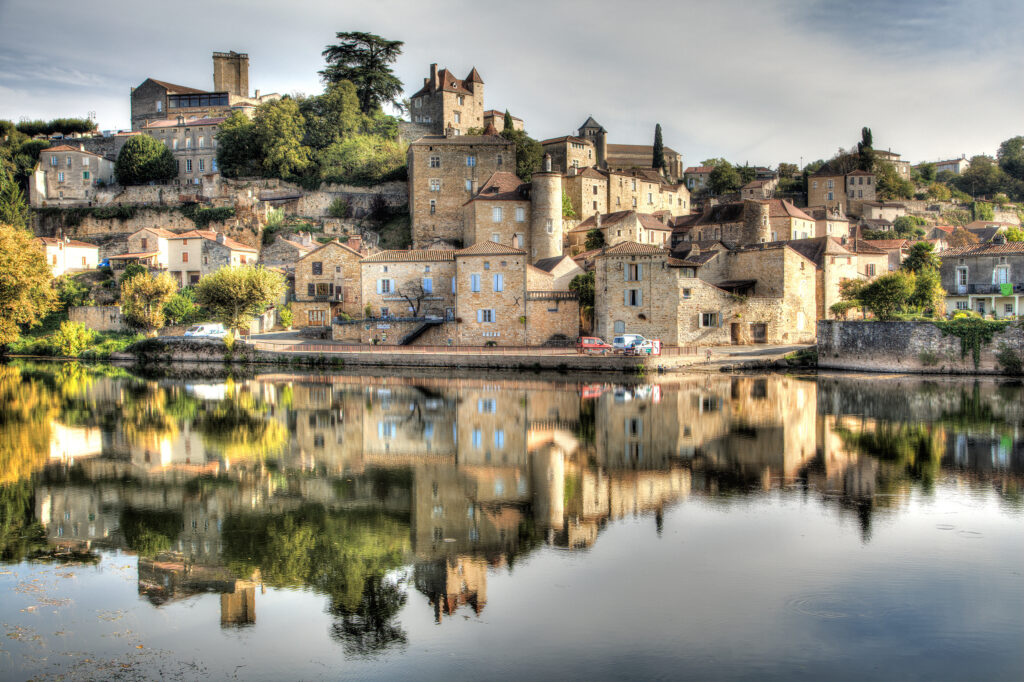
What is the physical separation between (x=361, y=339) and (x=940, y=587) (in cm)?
3126

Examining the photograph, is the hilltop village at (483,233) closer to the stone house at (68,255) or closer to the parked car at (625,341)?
the stone house at (68,255)

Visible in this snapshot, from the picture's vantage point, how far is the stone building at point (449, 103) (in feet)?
195

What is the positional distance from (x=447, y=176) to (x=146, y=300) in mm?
18288

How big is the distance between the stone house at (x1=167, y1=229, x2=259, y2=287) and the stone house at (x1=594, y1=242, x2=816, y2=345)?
890 inches

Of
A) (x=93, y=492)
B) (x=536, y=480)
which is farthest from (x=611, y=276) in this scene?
(x=93, y=492)

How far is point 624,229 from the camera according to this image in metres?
43.2

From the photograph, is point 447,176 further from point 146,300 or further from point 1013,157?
point 1013,157

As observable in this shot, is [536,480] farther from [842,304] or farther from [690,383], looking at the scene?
[842,304]

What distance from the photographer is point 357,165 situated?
5284 centimetres

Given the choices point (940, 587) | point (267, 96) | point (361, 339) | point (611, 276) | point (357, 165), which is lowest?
point (940, 587)

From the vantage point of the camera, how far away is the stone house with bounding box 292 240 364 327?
4044 centimetres

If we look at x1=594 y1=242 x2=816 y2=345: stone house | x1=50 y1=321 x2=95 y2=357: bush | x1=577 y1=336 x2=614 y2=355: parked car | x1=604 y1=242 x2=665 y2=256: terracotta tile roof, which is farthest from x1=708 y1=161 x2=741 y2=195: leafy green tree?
x1=50 y1=321 x2=95 y2=357: bush

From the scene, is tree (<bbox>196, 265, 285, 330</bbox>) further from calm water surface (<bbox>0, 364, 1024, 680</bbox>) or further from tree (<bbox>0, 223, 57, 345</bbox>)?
calm water surface (<bbox>0, 364, 1024, 680</bbox>)

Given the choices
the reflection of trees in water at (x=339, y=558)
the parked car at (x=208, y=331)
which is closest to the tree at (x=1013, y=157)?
the parked car at (x=208, y=331)
